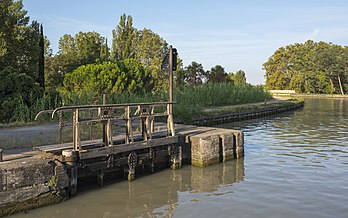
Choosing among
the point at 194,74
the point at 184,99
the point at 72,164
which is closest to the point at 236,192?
the point at 72,164

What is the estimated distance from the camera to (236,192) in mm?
9141

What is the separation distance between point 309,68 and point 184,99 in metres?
61.0

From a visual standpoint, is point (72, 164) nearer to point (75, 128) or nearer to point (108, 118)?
point (75, 128)

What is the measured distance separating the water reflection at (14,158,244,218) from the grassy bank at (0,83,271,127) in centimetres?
700

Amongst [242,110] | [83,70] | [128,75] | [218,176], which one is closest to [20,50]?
[83,70]

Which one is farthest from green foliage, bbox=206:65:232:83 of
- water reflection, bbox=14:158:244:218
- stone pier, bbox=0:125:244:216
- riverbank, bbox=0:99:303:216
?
water reflection, bbox=14:158:244:218

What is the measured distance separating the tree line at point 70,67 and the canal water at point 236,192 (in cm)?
610

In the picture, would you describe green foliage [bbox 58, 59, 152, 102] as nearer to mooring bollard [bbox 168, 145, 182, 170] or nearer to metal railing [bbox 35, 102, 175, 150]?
mooring bollard [bbox 168, 145, 182, 170]

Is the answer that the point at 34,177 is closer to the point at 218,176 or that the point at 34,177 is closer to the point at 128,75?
the point at 218,176

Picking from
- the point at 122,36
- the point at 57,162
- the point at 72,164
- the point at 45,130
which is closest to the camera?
the point at 57,162

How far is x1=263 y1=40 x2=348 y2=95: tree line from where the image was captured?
243 ft

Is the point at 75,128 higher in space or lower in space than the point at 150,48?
lower

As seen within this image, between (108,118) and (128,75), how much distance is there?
72.4 feet

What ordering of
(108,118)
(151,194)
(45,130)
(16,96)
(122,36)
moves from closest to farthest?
(151,194) < (108,118) < (45,130) < (16,96) < (122,36)
